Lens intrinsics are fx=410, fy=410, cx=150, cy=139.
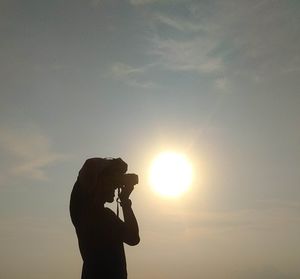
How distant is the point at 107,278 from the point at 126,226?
0.77 m

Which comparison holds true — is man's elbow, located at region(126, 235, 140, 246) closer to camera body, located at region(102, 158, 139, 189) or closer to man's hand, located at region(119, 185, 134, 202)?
man's hand, located at region(119, 185, 134, 202)

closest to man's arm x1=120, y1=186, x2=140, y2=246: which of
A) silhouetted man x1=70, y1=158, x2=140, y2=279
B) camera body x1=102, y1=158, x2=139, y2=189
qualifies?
silhouetted man x1=70, y1=158, x2=140, y2=279

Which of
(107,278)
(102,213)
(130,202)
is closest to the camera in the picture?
(107,278)

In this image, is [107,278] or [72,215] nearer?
[107,278]

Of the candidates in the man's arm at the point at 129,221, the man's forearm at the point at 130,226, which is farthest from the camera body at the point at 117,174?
the man's forearm at the point at 130,226

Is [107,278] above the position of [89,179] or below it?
below

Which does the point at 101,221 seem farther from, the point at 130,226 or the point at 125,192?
the point at 125,192

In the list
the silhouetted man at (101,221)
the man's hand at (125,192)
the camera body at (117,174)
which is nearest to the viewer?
the silhouetted man at (101,221)

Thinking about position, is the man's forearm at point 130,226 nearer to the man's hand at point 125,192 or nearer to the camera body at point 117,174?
the man's hand at point 125,192

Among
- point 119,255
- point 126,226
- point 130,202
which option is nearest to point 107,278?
point 119,255

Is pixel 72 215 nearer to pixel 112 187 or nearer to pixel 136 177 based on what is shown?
pixel 112 187

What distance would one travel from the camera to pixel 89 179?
5.28m

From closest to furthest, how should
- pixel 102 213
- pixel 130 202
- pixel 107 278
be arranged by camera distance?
pixel 107 278 < pixel 102 213 < pixel 130 202

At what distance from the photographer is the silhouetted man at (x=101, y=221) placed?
5.27 metres
